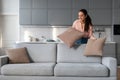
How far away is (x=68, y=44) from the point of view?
4.40 metres

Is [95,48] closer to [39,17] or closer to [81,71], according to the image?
[81,71]

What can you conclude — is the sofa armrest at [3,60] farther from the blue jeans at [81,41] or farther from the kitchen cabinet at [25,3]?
the kitchen cabinet at [25,3]

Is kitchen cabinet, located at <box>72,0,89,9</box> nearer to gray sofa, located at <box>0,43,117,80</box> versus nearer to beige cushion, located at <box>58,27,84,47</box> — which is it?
beige cushion, located at <box>58,27,84,47</box>

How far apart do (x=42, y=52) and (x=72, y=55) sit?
56cm

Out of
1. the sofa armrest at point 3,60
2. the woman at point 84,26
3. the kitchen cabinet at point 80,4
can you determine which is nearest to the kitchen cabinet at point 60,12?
the kitchen cabinet at point 80,4

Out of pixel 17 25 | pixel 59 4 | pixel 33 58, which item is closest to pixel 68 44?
pixel 33 58

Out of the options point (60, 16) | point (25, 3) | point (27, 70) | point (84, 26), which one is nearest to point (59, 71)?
point (27, 70)

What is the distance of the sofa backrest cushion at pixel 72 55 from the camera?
438 centimetres

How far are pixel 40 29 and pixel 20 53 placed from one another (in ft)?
9.95

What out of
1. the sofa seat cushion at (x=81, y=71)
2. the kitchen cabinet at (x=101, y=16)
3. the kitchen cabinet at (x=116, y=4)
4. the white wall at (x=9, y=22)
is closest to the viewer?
the sofa seat cushion at (x=81, y=71)

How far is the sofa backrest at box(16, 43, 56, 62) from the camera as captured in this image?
14.8ft

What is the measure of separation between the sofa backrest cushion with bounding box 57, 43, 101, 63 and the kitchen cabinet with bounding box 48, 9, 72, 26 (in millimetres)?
2634

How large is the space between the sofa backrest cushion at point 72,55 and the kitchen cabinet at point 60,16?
2634 mm

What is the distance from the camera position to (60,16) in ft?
23.1
